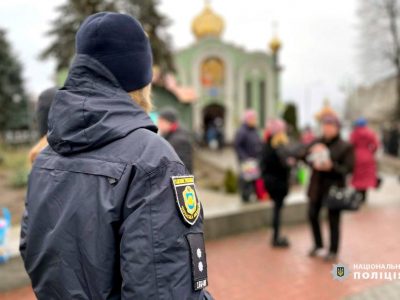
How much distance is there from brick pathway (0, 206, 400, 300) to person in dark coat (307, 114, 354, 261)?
506 millimetres

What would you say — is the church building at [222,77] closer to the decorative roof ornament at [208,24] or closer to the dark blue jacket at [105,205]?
the decorative roof ornament at [208,24]

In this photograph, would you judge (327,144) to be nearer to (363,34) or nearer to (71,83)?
(71,83)

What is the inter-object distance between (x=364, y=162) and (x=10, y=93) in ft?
77.0

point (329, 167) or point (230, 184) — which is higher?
point (329, 167)

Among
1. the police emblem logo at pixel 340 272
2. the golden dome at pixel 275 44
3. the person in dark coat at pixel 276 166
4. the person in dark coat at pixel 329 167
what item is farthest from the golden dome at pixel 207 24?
the police emblem logo at pixel 340 272

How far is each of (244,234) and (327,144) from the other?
2.26 metres

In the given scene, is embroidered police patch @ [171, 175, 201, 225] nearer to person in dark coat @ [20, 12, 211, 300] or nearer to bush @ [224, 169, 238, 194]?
person in dark coat @ [20, 12, 211, 300]

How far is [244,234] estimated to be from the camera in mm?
7406

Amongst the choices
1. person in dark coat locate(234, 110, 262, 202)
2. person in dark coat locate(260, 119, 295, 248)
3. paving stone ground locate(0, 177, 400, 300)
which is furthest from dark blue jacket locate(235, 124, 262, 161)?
person in dark coat locate(260, 119, 295, 248)

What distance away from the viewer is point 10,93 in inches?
1100

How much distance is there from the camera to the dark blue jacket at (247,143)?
28.6 feet

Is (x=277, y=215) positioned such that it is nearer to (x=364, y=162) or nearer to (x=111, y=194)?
(x=364, y=162)

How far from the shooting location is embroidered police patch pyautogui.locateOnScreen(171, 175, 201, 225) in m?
1.50

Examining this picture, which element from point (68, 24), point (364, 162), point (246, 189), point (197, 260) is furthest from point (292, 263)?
point (68, 24)
